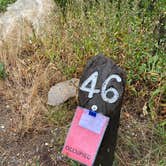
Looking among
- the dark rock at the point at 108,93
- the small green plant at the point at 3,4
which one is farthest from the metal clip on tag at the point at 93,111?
the small green plant at the point at 3,4

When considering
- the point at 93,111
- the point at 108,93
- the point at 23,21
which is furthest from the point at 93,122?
the point at 23,21

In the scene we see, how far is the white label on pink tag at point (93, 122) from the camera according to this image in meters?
2.12

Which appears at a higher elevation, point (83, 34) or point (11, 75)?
point (83, 34)

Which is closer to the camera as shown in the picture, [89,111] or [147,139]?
[89,111]

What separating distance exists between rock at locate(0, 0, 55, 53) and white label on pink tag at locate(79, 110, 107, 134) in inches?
68.9

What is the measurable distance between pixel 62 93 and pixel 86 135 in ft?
3.40

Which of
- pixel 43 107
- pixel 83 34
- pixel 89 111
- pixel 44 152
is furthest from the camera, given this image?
pixel 83 34

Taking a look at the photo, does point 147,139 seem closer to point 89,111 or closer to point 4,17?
point 89,111

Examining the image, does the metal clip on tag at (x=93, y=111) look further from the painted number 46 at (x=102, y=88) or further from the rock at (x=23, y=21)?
the rock at (x=23, y=21)

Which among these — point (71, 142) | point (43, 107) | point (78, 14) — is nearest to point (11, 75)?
point (43, 107)

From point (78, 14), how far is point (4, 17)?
0.91m

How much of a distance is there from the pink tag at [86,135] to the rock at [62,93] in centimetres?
95

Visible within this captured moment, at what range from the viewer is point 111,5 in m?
3.56

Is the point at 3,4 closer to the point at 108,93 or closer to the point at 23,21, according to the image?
the point at 23,21
